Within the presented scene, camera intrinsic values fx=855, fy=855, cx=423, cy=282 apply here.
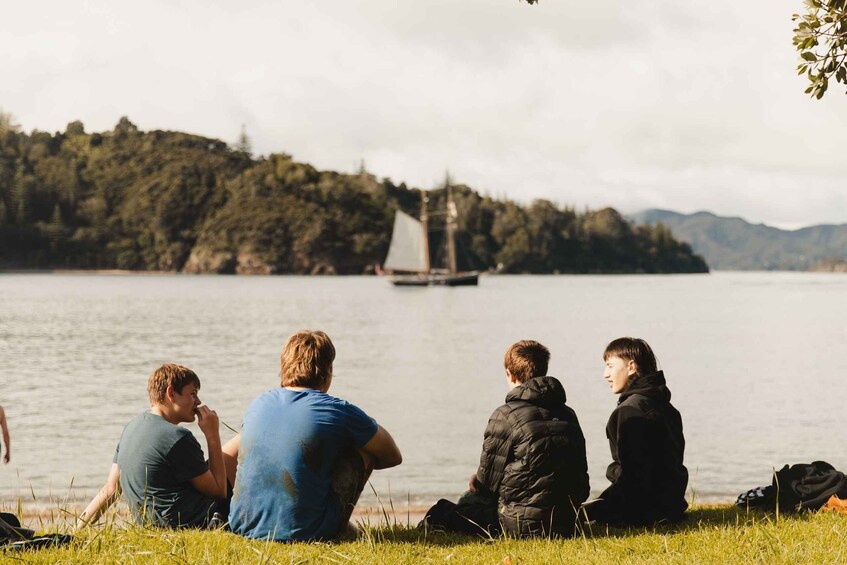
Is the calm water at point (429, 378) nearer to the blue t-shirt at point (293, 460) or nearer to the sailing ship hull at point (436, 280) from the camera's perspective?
the blue t-shirt at point (293, 460)

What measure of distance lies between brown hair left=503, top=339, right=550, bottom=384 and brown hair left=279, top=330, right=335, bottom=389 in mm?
1134

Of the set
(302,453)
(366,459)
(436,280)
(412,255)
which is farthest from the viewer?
(436,280)

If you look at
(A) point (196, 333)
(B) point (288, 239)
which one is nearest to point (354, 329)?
(A) point (196, 333)

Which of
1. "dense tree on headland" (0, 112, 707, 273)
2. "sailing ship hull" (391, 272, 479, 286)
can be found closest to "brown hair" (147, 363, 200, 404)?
"sailing ship hull" (391, 272, 479, 286)

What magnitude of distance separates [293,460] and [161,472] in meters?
1.03

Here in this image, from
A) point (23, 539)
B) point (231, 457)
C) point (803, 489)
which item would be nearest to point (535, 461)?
point (231, 457)

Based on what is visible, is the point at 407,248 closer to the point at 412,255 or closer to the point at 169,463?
the point at 412,255

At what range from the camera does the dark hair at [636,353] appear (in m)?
5.57

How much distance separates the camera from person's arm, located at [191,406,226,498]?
520 cm

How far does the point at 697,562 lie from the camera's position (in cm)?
462

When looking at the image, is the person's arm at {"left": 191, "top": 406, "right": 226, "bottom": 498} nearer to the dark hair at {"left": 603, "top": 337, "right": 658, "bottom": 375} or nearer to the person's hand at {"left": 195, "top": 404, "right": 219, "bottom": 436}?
the person's hand at {"left": 195, "top": 404, "right": 219, "bottom": 436}

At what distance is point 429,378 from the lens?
27.6 m

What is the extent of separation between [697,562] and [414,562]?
154cm

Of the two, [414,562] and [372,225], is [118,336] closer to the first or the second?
[414,562]
